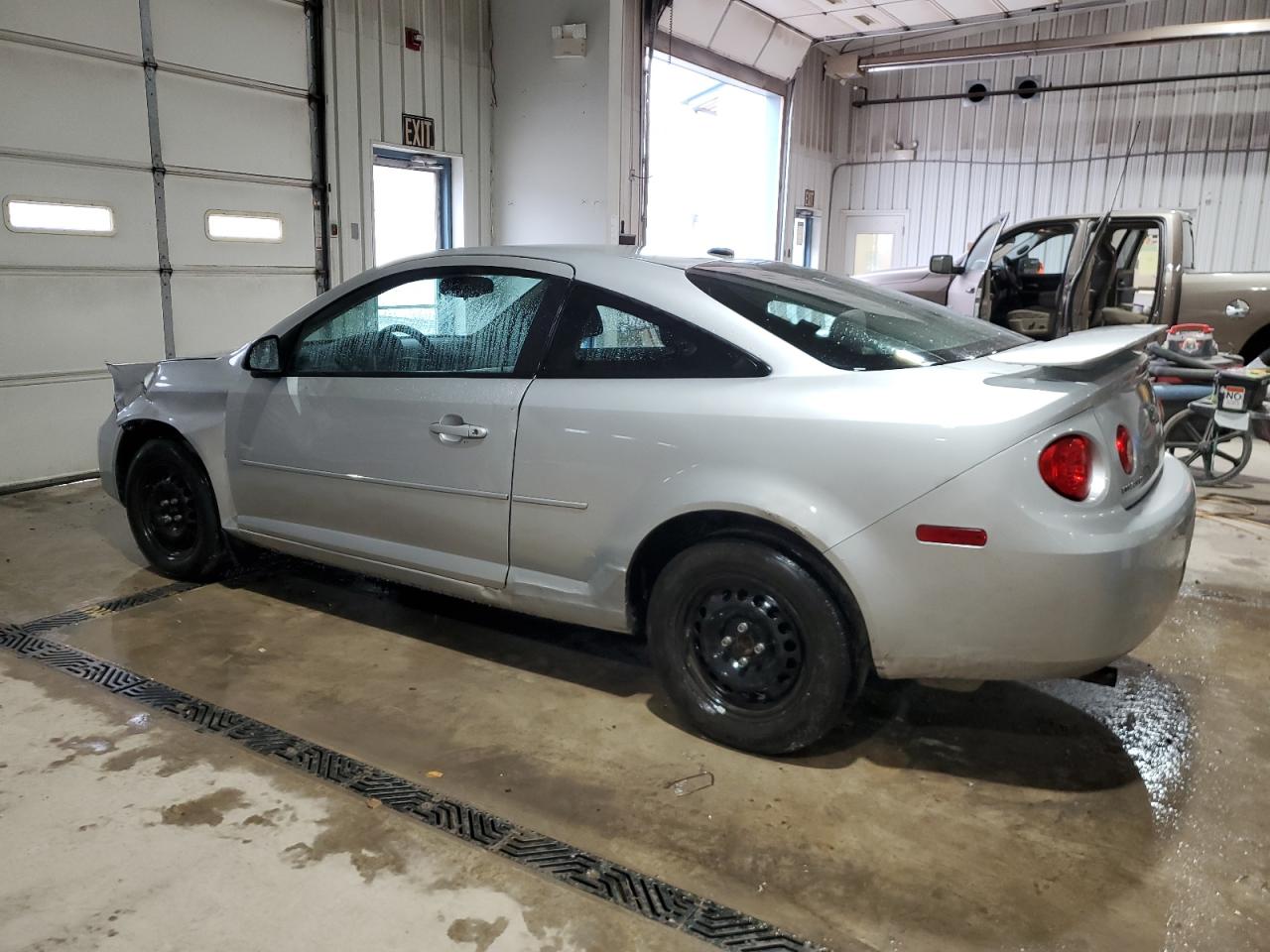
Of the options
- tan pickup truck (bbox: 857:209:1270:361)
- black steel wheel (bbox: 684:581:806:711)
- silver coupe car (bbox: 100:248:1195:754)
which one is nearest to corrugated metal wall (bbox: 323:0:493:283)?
tan pickup truck (bbox: 857:209:1270:361)

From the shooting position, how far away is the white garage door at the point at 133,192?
5887 millimetres

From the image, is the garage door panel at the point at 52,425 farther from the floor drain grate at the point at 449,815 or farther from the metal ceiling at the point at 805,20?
the metal ceiling at the point at 805,20

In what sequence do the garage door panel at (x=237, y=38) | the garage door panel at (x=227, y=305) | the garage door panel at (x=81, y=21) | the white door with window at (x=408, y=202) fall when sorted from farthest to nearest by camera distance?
the white door with window at (x=408, y=202), the garage door panel at (x=227, y=305), the garage door panel at (x=237, y=38), the garage door panel at (x=81, y=21)

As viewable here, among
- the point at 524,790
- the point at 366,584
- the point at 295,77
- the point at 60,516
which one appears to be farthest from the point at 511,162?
the point at 524,790

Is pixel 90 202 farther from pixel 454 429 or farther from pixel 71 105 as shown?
pixel 454 429

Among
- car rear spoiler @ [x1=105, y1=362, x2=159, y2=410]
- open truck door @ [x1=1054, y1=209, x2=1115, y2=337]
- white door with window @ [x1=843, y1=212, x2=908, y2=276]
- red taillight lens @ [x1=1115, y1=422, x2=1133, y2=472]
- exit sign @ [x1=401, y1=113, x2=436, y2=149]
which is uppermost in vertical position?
exit sign @ [x1=401, y1=113, x2=436, y2=149]

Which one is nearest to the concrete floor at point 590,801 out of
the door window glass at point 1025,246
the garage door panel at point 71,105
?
the garage door panel at point 71,105

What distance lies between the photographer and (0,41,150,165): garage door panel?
5.73 meters

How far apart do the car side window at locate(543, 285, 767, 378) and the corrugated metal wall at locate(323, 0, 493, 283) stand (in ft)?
18.1

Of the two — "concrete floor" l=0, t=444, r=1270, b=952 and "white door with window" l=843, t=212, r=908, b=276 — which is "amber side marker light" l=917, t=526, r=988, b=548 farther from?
"white door with window" l=843, t=212, r=908, b=276

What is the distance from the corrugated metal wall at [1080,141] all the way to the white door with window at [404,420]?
12468mm

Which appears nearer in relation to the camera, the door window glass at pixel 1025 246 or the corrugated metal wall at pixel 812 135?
the door window glass at pixel 1025 246

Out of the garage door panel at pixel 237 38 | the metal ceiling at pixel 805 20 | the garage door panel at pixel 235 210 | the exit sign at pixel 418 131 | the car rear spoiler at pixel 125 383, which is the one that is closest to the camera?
the car rear spoiler at pixel 125 383

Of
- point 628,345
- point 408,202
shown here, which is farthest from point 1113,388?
point 408,202
